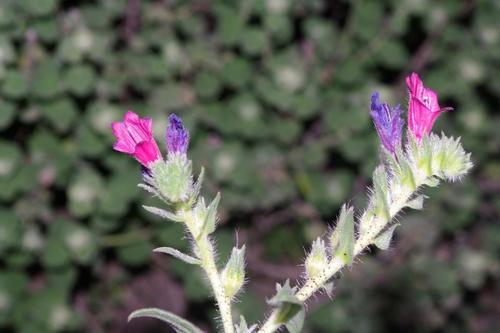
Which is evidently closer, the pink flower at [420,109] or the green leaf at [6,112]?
the pink flower at [420,109]

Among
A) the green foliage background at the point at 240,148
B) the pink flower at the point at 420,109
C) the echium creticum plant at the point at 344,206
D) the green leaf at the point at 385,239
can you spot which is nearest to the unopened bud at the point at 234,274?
the echium creticum plant at the point at 344,206

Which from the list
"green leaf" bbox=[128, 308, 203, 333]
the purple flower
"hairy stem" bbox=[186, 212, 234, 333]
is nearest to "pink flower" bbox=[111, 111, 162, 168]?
"hairy stem" bbox=[186, 212, 234, 333]

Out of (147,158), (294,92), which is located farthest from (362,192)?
(147,158)

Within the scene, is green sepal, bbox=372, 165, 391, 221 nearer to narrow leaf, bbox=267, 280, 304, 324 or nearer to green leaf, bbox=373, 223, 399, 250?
green leaf, bbox=373, 223, 399, 250

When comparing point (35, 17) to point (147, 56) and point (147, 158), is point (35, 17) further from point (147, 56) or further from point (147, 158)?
point (147, 158)

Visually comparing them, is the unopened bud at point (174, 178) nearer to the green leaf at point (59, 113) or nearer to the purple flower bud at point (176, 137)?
the purple flower bud at point (176, 137)

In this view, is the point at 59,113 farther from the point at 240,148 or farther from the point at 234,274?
the point at 234,274
